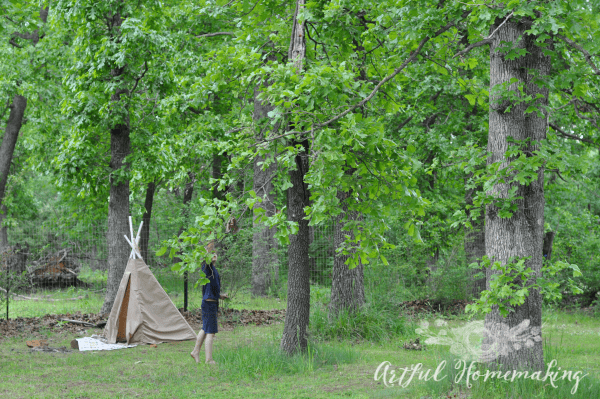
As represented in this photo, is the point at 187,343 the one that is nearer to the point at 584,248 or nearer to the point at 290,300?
the point at 290,300

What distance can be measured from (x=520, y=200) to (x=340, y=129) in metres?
2.16

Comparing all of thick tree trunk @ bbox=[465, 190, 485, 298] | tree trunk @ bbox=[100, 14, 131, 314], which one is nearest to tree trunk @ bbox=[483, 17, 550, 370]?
tree trunk @ bbox=[100, 14, 131, 314]

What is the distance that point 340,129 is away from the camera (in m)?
5.79

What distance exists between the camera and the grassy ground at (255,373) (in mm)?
5988

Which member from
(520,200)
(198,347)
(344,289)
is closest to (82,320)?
(198,347)

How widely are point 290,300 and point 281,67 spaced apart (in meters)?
3.41

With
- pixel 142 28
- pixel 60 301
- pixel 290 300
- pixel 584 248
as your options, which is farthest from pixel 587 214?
pixel 60 301

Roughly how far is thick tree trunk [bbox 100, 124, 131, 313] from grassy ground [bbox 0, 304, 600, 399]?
2.81 m

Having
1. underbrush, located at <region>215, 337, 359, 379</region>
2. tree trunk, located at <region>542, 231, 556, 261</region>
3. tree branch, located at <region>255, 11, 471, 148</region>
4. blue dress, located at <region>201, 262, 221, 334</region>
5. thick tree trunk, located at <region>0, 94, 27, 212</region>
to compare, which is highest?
thick tree trunk, located at <region>0, 94, 27, 212</region>

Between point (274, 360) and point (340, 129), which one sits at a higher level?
point (340, 129)

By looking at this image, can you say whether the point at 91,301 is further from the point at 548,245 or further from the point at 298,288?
the point at 548,245

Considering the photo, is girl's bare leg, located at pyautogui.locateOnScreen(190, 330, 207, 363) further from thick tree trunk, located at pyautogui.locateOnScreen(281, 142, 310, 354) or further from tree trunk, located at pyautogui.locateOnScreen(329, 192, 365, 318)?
tree trunk, located at pyautogui.locateOnScreen(329, 192, 365, 318)

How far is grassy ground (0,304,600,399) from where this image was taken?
5.99 meters

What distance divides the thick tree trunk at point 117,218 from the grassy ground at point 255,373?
9.21 feet
